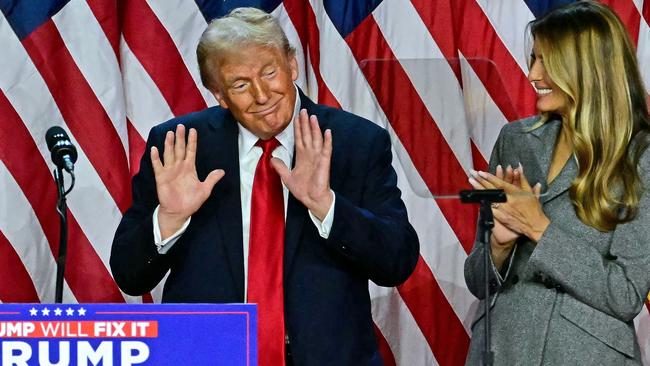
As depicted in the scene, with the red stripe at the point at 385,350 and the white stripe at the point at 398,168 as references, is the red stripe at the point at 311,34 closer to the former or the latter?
the white stripe at the point at 398,168

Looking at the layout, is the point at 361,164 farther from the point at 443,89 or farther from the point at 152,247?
the point at 152,247

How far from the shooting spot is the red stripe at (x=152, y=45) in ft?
11.7

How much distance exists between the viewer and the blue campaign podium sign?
6.07 feet

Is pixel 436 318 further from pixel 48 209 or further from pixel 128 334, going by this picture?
pixel 128 334

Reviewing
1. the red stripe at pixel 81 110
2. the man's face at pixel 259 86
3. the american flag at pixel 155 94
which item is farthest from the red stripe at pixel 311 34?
the man's face at pixel 259 86

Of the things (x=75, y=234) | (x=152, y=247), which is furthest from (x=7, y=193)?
(x=152, y=247)

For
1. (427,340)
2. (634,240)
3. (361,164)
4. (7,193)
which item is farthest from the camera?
(427,340)

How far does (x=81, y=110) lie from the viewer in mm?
3533

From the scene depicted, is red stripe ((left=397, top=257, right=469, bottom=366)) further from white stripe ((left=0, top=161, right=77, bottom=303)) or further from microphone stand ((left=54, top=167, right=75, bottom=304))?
microphone stand ((left=54, top=167, right=75, bottom=304))

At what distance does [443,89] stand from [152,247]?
0.73 m

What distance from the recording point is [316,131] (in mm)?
2389

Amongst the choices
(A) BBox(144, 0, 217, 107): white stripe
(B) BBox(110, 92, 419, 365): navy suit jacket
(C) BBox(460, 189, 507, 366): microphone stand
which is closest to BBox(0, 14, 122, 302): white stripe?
(A) BBox(144, 0, 217, 107): white stripe

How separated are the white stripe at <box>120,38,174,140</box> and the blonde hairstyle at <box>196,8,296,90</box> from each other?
107 cm

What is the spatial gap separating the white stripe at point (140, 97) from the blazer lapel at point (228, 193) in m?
1.02
